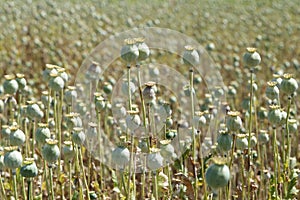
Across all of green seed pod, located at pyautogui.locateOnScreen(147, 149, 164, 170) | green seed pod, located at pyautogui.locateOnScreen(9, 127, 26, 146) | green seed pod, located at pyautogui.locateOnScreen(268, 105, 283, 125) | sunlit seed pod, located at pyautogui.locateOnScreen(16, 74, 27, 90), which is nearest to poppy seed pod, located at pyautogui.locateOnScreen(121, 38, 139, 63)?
green seed pod, located at pyautogui.locateOnScreen(147, 149, 164, 170)

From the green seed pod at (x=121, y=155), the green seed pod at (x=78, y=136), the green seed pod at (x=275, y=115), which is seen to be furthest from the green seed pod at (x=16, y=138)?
the green seed pod at (x=275, y=115)

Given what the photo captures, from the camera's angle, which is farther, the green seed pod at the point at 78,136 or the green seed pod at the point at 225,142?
the green seed pod at the point at 78,136

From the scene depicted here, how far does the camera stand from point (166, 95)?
4.71 metres

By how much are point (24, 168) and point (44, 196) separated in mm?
1263

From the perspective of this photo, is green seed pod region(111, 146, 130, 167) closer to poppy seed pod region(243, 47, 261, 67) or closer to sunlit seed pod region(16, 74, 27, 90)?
poppy seed pod region(243, 47, 261, 67)

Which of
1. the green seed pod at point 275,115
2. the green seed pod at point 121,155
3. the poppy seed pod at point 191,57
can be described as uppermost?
the poppy seed pod at point 191,57

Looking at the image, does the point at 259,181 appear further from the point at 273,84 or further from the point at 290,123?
the point at 273,84

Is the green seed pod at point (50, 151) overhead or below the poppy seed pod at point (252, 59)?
below

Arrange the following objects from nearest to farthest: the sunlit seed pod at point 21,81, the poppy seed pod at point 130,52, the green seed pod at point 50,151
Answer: the green seed pod at point 50,151 < the poppy seed pod at point 130,52 < the sunlit seed pod at point 21,81

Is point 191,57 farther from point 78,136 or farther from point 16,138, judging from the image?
point 16,138

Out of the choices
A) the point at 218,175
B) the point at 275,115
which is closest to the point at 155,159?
the point at 218,175

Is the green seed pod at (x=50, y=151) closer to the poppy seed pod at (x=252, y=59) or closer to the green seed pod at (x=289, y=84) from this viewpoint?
the poppy seed pod at (x=252, y=59)

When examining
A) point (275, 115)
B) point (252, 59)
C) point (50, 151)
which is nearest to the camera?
point (50, 151)

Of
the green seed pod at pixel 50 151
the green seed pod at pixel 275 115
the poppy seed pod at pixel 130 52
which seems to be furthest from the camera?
the green seed pod at pixel 275 115
